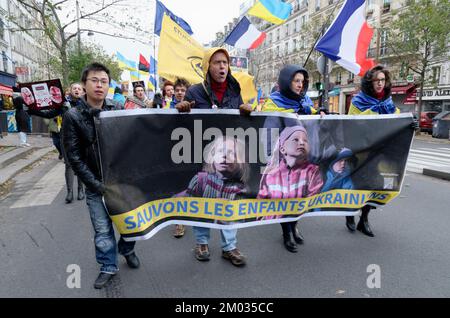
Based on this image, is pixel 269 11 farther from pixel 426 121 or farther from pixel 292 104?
pixel 426 121

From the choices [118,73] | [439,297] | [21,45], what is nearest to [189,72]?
[439,297]

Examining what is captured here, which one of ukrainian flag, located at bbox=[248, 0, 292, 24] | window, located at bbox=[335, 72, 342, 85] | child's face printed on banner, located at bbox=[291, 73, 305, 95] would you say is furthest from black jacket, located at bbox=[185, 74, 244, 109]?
window, located at bbox=[335, 72, 342, 85]

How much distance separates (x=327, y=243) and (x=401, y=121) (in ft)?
5.42

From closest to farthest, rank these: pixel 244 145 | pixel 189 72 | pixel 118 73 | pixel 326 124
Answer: pixel 244 145 → pixel 326 124 → pixel 189 72 → pixel 118 73

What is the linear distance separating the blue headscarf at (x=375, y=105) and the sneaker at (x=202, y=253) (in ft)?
8.33

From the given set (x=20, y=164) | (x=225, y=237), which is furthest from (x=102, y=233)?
(x=20, y=164)

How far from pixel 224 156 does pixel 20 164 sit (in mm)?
7634

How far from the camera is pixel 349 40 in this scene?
4676 mm

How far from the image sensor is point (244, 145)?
10.5 feet

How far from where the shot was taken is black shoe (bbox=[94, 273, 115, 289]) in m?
2.83

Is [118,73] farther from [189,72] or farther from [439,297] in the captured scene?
[439,297]

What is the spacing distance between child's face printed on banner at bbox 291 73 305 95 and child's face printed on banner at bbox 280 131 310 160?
0.60m

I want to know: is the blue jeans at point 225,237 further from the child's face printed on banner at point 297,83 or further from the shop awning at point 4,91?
the shop awning at point 4,91

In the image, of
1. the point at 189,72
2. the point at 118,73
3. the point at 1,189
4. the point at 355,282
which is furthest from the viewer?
the point at 118,73
